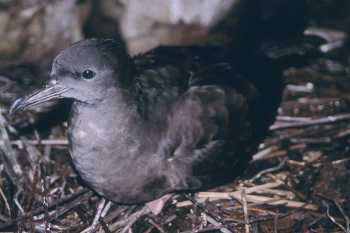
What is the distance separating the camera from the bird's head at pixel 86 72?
176 inches

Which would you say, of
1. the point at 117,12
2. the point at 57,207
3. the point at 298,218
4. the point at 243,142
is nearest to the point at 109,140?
the point at 57,207

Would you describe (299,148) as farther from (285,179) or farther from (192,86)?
(192,86)

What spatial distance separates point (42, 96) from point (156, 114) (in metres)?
0.83

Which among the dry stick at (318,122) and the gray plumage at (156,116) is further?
the dry stick at (318,122)

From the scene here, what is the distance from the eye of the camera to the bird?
14.9ft

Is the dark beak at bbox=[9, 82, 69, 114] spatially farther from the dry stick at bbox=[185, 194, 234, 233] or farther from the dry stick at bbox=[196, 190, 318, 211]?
the dry stick at bbox=[196, 190, 318, 211]

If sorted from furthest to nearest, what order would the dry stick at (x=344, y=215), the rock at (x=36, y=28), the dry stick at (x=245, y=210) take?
the rock at (x=36, y=28) < the dry stick at (x=245, y=210) < the dry stick at (x=344, y=215)

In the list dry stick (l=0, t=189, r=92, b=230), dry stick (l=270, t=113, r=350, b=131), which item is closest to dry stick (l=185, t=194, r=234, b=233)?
dry stick (l=0, t=189, r=92, b=230)

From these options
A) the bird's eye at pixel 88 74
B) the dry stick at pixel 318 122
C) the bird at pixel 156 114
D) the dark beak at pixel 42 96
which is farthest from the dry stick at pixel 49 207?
the dry stick at pixel 318 122

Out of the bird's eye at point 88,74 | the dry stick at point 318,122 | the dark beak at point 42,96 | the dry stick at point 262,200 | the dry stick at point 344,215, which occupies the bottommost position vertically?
the dry stick at point 344,215

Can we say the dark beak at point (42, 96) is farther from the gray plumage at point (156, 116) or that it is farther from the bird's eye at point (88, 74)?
the bird's eye at point (88, 74)

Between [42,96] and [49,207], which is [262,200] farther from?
[42,96]

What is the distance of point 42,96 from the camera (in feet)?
15.1

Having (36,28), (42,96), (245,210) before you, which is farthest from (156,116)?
(36,28)
